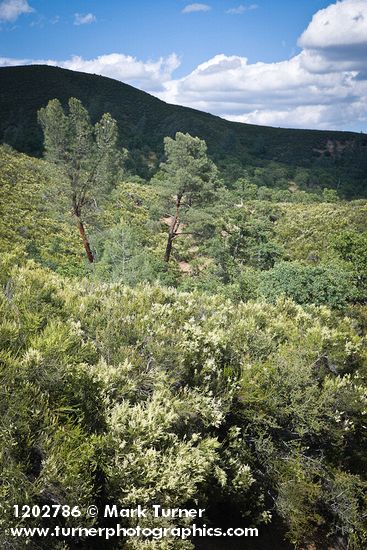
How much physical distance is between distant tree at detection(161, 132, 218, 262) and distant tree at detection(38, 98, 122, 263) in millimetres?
5259

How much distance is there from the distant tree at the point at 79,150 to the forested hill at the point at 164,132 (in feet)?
150

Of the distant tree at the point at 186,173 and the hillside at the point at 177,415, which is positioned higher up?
the distant tree at the point at 186,173

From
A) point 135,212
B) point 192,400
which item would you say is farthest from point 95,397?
point 135,212

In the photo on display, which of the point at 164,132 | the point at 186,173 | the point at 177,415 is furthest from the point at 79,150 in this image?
the point at 164,132

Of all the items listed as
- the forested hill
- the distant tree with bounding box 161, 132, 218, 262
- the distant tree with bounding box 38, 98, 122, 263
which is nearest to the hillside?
the distant tree with bounding box 38, 98, 122, 263

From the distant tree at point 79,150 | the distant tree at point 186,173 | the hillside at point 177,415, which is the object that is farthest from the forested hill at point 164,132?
the hillside at point 177,415

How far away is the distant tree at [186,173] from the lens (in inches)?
1109

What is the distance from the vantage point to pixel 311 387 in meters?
10.8

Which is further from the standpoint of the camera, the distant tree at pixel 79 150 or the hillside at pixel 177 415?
the distant tree at pixel 79 150

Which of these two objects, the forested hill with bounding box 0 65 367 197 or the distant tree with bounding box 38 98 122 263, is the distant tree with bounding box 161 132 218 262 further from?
the forested hill with bounding box 0 65 367 197

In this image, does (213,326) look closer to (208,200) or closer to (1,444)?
(1,444)

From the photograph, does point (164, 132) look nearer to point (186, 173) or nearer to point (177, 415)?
point (186, 173)

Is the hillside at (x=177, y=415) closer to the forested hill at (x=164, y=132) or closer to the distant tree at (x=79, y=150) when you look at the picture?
the distant tree at (x=79, y=150)

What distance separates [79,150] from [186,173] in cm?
749
